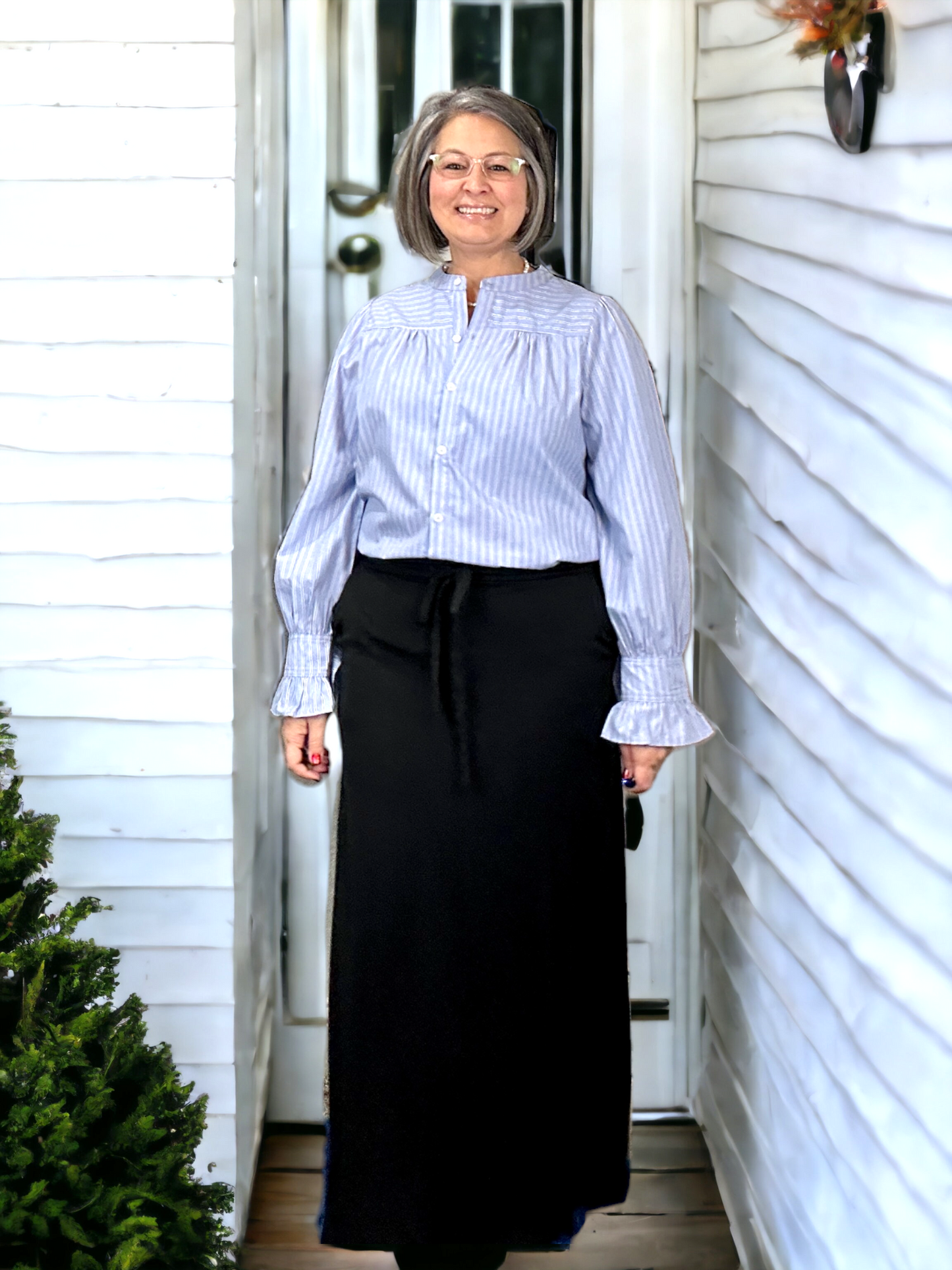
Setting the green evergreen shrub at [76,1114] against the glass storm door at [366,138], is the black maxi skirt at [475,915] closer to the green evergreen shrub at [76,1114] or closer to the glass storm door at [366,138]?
the green evergreen shrub at [76,1114]

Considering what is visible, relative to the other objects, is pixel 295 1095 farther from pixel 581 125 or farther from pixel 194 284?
pixel 581 125

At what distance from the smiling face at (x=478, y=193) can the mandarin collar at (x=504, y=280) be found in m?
0.05

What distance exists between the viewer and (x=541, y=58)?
227 centimetres

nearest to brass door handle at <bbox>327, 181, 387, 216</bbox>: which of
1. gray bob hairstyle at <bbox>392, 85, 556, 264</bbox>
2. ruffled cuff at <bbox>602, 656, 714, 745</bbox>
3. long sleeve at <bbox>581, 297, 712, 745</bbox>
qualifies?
gray bob hairstyle at <bbox>392, 85, 556, 264</bbox>

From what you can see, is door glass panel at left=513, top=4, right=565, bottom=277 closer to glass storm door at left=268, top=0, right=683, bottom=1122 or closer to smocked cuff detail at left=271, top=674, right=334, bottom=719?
glass storm door at left=268, top=0, right=683, bottom=1122

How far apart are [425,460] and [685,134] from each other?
2.98 feet

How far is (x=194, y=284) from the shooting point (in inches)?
72.2

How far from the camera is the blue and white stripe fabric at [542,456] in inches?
66.6

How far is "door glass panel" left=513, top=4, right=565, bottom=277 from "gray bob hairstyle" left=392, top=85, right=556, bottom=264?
18.8 inches

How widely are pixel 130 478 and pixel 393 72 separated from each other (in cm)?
90

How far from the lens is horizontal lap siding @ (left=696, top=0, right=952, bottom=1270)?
1.19 m

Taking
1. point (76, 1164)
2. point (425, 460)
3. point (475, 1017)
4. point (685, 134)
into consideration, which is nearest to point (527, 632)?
point (425, 460)

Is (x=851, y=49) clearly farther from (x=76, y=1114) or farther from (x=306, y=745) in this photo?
(x=76, y=1114)

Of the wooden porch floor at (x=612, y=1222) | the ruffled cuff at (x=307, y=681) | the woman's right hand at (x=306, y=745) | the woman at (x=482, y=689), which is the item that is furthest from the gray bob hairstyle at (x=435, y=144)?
the wooden porch floor at (x=612, y=1222)
